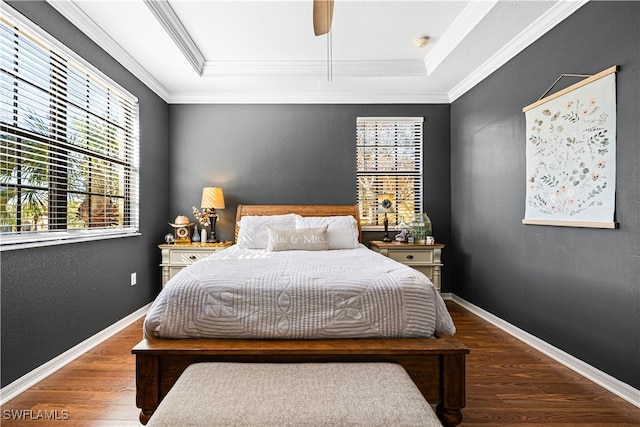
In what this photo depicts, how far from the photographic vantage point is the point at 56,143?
2377 millimetres

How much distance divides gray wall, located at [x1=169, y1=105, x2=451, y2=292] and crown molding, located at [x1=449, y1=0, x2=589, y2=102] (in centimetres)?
127

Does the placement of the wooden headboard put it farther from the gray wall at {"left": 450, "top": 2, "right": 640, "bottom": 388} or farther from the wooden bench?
the wooden bench

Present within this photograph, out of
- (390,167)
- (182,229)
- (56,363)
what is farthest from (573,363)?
(182,229)

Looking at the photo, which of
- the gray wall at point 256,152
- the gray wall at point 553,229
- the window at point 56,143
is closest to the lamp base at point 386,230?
the gray wall at point 256,152

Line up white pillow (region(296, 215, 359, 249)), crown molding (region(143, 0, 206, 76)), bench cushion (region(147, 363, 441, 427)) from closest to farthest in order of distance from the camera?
1. bench cushion (region(147, 363, 441, 427))
2. crown molding (region(143, 0, 206, 76))
3. white pillow (region(296, 215, 359, 249))

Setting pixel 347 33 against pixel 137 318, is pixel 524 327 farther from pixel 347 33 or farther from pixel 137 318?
pixel 137 318

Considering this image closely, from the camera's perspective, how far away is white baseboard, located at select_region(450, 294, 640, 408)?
195cm

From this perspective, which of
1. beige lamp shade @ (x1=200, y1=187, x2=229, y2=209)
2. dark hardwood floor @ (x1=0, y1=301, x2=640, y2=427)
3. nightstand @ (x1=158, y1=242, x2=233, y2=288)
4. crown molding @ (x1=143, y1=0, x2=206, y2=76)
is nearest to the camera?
dark hardwood floor @ (x1=0, y1=301, x2=640, y2=427)

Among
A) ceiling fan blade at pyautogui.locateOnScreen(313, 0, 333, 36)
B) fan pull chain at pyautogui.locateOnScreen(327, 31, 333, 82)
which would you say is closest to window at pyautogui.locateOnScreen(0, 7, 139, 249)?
ceiling fan blade at pyautogui.locateOnScreen(313, 0, 333, 36)

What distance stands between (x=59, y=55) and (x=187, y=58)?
1098mm

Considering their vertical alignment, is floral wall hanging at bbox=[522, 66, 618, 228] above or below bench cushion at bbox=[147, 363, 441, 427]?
above

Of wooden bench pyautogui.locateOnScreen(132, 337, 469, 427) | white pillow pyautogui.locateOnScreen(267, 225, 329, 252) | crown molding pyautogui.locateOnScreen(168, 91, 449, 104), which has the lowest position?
wooden bench pyautogui.locateOnScreen(132, 337, 469, 427)

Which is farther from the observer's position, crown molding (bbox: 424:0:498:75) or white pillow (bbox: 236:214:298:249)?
white pillow (bbox: 236:214:298:249)

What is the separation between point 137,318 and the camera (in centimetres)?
341
